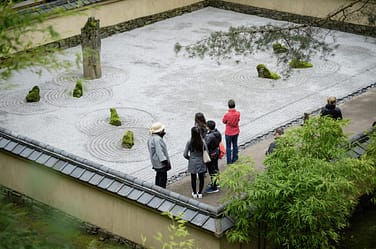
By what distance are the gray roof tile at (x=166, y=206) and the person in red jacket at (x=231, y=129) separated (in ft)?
10.6

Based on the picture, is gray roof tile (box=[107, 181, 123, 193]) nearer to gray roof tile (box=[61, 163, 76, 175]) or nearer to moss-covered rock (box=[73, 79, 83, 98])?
gray roof tile (box=[61, 163, 76, 175])

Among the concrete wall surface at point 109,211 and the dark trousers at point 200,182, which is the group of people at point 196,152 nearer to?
the dark trousers at point 200,182

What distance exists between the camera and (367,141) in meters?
11.8

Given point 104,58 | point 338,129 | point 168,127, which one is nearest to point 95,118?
point 168,127

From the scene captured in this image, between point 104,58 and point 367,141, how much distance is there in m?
10.1

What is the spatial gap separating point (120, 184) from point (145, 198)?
510 millimetres

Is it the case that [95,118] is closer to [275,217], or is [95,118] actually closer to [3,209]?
[275,217]

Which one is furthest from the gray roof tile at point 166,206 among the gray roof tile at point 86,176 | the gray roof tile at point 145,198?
the gray roof tile at point 86,176

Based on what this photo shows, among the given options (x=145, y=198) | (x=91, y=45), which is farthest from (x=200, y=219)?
(x=91, y=45)

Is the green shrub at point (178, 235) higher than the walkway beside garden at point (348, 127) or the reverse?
higher

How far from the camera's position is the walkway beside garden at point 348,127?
12.7m

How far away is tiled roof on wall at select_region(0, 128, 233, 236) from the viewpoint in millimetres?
9781

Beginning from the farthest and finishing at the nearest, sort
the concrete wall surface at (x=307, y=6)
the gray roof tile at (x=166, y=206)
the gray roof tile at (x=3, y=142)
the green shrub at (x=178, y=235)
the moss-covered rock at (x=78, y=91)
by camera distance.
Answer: the concrete wall surface at (x=307, y=6)
the moss-covered rock at (x=78, y=91)
the gray roof tile at (x=3, y=142)
the gray roof tile at (x=166, y=206)
the green shrub at (x=178, y=235)

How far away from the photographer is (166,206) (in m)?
10.3
